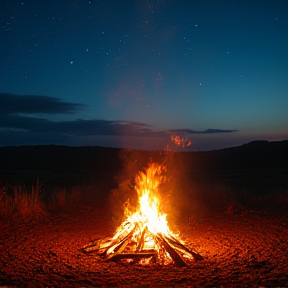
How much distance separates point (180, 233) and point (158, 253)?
6.18 feet

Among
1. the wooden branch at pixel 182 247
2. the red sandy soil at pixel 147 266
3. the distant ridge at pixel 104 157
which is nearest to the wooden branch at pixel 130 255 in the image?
the red sandy soil at pixel 147 266

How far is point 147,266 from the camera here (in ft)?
20.4

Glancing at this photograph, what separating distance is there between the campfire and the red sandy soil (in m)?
0.28

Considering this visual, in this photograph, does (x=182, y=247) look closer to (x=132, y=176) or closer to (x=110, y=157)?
(x=132, y=176)

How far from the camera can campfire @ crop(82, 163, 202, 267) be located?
6.66 metres

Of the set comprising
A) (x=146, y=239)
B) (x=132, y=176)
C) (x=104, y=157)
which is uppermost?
(x=132, y=176)

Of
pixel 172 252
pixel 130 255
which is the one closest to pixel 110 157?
pixel 130 255

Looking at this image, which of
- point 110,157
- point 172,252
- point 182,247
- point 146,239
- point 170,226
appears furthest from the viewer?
point 110,157

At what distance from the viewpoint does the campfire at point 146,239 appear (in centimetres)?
666

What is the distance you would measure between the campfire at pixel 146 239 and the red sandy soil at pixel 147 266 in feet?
0.92

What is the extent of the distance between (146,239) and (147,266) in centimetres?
138

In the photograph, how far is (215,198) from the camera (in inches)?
497

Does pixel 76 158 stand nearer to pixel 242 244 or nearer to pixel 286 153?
pixel 286 153

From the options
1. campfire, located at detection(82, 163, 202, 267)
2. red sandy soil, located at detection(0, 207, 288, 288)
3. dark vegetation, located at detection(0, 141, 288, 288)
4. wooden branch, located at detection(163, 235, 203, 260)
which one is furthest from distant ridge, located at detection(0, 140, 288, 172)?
wooden branch, located at detection(163, 235, 203, 260)
